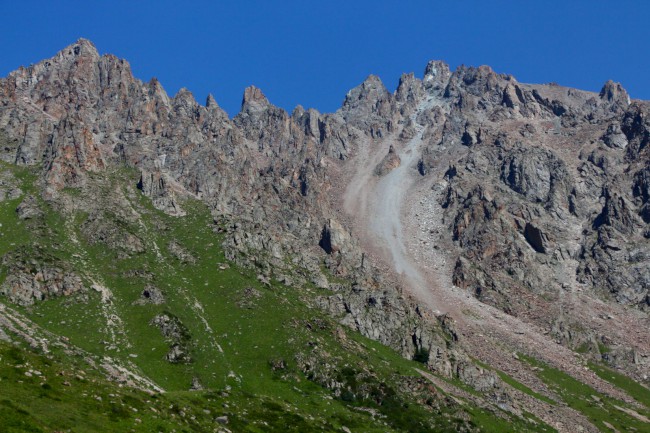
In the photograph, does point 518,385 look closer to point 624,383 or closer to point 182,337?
point 624,383

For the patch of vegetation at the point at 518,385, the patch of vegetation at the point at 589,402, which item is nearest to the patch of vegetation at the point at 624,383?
the patch of vegetation at the point at 589,402

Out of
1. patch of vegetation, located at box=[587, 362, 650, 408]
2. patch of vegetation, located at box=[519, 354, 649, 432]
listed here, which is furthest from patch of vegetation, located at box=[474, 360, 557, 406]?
patch of vegetation, located at box=[587, 362, 650, 408]

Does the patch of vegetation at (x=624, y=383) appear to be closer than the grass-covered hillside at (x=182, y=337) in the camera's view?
No

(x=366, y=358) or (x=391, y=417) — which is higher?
(x=366, y=358)

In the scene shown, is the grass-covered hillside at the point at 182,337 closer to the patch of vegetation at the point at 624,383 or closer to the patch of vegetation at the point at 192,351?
→ the patch of vegetation at the point at 192,351

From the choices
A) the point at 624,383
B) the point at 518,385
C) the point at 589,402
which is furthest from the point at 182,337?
the point at 624,383

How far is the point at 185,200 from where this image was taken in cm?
19888

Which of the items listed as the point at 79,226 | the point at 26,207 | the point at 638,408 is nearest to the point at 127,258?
the point at 79,226

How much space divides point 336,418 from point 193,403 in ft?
118

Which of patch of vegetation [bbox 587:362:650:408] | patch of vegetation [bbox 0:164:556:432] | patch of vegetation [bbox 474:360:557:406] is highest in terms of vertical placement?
patch of vegetation [bbox 587:362:650:408]

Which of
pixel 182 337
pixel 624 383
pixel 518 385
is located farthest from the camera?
pixel 624 383

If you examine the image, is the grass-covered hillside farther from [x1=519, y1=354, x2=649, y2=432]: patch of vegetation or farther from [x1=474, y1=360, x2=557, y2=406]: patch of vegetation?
[x1=519, y1=354, x2=649, y2=432]: patch of vegetation

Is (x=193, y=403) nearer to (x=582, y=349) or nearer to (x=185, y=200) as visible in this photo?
(x=185, y=200)

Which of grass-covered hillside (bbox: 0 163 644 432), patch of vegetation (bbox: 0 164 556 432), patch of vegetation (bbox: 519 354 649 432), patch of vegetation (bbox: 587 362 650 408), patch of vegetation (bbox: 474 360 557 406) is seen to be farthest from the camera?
patch of vegetation (bbox: 587 362 650 408)
